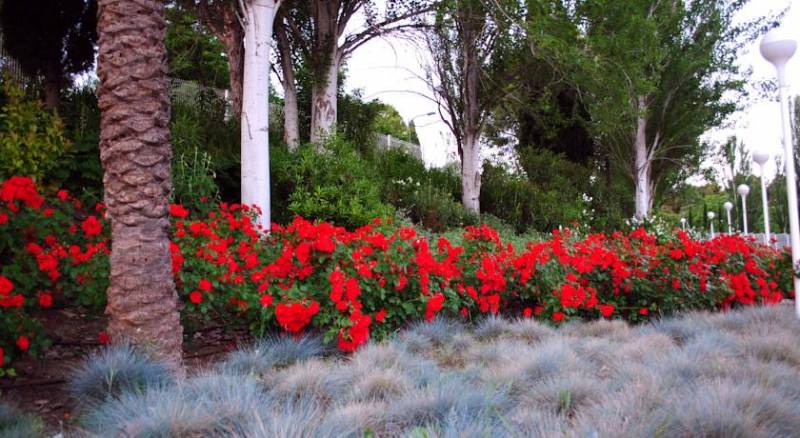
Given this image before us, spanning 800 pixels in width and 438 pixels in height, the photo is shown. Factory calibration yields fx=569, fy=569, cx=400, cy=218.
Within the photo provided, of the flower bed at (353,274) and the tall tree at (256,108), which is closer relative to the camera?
the flower bed at (353,274)

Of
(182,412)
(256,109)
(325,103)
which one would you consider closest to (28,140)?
(256,109)

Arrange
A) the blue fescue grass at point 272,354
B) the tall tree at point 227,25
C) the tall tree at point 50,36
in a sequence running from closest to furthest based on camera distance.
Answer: the blue fescue grass at point 272,354, the tall tree at point 50,36, the tall tree at point 227,25

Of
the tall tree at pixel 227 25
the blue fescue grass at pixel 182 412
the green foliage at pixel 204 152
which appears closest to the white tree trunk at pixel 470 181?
the green foliage at pixel 204 152

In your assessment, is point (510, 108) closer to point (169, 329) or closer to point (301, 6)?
point (301, 6)

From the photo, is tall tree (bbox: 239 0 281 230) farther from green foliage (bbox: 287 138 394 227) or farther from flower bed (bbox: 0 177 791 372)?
flower bed (bbox: 0 177 791 372)

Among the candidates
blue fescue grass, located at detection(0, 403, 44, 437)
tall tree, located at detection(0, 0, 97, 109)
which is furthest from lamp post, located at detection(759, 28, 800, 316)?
tall tree, located at detection(0, 0, 97, 109)

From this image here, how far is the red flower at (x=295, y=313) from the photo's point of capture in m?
3.56

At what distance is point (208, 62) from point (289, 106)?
7.96 m

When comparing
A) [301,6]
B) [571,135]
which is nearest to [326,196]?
[301,6]

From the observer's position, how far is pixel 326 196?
24.5ft

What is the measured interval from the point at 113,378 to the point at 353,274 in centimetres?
175

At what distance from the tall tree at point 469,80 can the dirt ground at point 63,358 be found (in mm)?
8070

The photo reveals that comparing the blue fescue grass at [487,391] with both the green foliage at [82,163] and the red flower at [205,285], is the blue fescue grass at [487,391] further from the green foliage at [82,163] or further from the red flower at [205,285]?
the green foliage at [82,163]

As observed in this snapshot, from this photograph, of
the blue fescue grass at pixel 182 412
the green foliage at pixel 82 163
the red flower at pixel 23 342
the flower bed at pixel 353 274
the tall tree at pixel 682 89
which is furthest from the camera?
the tall tree at pixel 682 89
